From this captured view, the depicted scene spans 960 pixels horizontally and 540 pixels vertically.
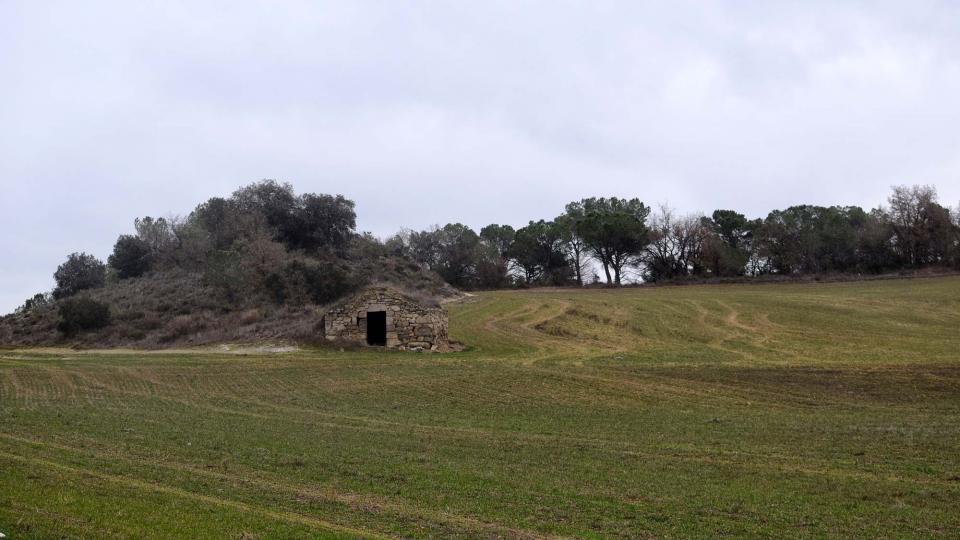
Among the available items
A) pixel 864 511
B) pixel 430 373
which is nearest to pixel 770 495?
pixel 864 511

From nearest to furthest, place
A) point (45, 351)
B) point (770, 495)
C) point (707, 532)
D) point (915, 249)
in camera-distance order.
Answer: point (707, 532), point (770, 495), point (45, 351), point (915, 249)

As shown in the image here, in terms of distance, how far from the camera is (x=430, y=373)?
28.7m

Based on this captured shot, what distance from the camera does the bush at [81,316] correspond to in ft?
146

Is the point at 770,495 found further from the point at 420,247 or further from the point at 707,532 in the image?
the point at 420,247

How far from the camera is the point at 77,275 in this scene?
71.9 m

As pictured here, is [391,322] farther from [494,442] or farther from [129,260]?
[129,260]

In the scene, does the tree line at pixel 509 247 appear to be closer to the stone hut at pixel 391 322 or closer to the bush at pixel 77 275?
the bush at pixel 77 275

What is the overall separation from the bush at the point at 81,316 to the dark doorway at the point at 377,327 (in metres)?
17.3

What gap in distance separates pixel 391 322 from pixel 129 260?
43.1m

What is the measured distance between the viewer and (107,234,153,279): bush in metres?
70.9

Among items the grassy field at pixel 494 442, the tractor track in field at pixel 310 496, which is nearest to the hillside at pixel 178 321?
the grassy field at pixel 494 442

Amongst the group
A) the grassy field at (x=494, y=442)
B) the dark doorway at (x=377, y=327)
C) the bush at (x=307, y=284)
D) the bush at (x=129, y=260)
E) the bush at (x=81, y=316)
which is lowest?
the grassy field at (x=494, y=442)

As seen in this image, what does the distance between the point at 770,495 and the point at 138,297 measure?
5151 centimetres

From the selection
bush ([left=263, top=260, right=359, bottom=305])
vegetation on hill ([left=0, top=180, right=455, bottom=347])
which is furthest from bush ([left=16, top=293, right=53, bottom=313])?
bush ([left=263, top=260, right=359, bottom=305])
